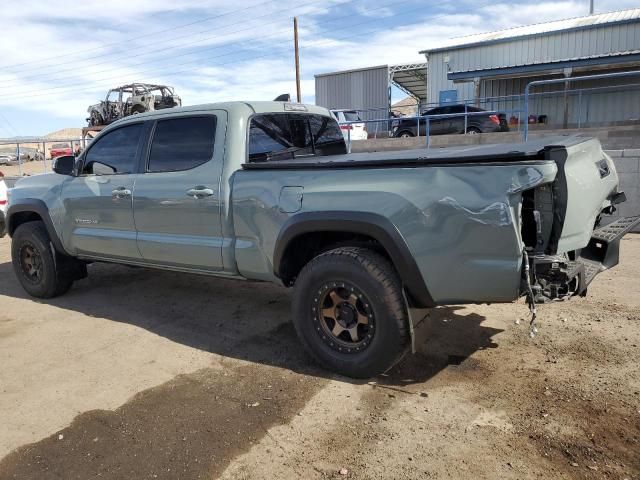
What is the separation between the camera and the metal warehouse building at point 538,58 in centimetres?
1888

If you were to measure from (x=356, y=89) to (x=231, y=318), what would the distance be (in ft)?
88.6

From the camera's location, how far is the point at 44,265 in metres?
5.63

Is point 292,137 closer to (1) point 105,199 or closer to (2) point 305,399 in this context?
(1) point 105,199

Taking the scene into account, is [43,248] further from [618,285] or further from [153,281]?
[618,285]

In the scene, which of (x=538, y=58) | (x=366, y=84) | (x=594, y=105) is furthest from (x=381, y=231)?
(x=366, y=84)

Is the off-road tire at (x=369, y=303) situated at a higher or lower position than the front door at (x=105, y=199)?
lower

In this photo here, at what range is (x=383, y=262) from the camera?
3.40 m

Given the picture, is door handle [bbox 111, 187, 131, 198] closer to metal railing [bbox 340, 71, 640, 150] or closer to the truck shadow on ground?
the truck shadow on ground

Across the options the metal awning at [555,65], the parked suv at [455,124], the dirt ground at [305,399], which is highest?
the metal awning at [555,65]

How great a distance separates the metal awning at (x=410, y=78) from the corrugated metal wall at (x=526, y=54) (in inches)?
78.9

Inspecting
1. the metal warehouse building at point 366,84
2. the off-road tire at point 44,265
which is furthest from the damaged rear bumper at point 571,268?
the metal warehouse building at point 366,84

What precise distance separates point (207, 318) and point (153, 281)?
5.42ft

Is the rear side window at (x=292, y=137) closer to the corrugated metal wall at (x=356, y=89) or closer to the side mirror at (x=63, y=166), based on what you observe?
the side mirror at (x=63, y=166)

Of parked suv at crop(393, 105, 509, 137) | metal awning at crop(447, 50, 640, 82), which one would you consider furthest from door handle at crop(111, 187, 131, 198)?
metal awning at crop(447, 50, 640, 82)
